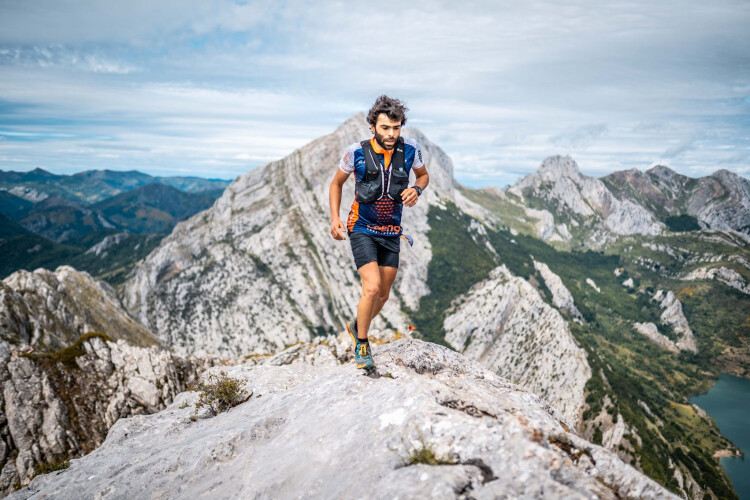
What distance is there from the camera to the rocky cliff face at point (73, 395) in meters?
25.2

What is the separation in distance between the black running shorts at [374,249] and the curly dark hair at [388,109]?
10.7 feet

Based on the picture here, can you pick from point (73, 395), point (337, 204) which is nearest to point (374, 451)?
point (337, 204)

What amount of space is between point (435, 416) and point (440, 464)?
3.22 feet

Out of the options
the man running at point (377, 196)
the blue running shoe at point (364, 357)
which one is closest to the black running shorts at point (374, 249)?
the man running at point (377, 196)

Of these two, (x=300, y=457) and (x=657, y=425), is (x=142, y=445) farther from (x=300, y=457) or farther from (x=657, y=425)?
(x=657, y=425)

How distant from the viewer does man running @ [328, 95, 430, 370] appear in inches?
392

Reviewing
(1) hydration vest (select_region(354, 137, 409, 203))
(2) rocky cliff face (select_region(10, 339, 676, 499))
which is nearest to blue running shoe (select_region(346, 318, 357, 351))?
(2) rocky cliff face (select_region(10, 339, 676, 499))

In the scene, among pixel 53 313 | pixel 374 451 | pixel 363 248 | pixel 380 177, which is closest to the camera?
pixel 374 451

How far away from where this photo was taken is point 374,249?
35.3 feet

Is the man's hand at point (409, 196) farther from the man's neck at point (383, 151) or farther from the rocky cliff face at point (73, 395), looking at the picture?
the rocky cliff face at point (73, 395)

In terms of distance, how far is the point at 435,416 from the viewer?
7.40 meters

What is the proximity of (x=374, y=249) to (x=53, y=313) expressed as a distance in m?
96.0

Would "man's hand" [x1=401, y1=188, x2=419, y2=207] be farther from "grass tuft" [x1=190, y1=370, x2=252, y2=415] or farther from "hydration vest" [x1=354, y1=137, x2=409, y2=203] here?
"grass tuft" [x1=190, y1=370, x2=252, y2=415]

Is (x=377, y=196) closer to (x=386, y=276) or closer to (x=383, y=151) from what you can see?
(x=383, y=151)
